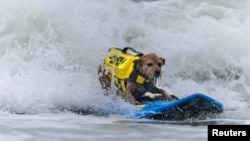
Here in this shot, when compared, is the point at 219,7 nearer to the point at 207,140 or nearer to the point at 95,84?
the point at 95,84

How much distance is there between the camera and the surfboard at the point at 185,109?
6.70 meters

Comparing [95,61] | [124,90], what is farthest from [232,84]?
[124,90]

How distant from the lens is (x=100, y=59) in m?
10.1

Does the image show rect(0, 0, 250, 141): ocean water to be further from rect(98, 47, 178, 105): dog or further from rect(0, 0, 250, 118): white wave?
rect(98, 47, 178, 105): dog

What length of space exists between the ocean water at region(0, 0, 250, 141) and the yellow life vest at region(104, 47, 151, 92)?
29 cm

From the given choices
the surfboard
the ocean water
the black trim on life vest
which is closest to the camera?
the ocean water

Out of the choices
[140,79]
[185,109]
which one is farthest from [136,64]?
[185,109]

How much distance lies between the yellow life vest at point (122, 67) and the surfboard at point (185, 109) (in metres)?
0.66

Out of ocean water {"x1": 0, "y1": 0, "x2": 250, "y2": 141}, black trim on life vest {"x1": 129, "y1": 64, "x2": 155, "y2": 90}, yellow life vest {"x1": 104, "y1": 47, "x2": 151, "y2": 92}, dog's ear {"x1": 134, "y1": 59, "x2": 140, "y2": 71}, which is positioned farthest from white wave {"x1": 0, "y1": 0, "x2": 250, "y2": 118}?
dog's ear {"x1": 134, "y1": 59, "x2": 140, "y2": 71}

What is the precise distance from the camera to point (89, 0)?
1241 cm

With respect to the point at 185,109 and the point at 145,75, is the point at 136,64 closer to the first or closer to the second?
the point at 145,75

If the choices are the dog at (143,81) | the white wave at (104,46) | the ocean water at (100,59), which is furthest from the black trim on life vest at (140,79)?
the white wave at (104,46)

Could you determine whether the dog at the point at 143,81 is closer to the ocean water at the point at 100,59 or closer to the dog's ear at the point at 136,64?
the dog's ear at the point at 136,64

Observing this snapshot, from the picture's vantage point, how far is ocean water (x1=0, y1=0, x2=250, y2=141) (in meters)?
6.14
